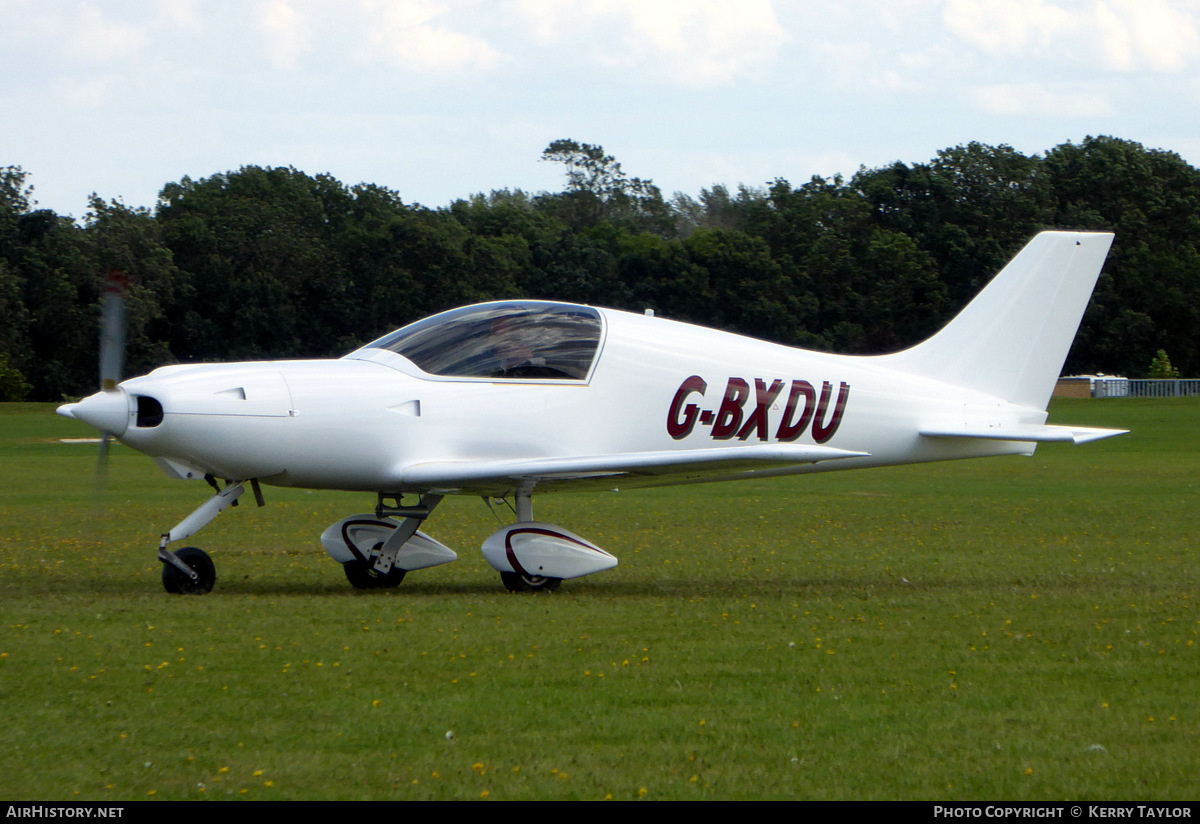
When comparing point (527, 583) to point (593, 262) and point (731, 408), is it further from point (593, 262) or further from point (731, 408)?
point (593, 262)

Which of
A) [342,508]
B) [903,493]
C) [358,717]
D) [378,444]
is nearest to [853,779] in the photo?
[358,717]

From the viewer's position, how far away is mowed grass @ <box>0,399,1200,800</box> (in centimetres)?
582

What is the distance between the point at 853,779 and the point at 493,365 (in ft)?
20.8

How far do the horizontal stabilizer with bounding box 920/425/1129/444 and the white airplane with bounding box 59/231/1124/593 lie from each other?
27 millimetres

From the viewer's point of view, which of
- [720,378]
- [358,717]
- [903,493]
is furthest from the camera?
[903,493]

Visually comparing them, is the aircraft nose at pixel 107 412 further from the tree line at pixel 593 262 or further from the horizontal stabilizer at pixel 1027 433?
the tree line at pixel 593 262

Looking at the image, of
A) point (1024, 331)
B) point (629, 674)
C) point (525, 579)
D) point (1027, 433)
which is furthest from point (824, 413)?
point (629, 674)

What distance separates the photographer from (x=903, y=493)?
80.5ft

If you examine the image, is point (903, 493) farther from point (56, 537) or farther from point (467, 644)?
point (467, 644)

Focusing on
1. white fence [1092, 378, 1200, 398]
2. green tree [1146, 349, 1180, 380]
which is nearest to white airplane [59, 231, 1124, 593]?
white fence [1092, 378, 1200, 398]

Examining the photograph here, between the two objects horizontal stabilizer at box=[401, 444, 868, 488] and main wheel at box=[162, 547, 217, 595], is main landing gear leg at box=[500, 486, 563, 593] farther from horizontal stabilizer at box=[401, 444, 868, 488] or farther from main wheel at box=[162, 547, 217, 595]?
main wheel at box=[162, 547, 217, 595]

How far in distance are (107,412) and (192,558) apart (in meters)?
1.55

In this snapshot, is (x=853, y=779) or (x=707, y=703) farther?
(x=707, y=703)

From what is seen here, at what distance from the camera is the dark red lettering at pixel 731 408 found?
475 inches
